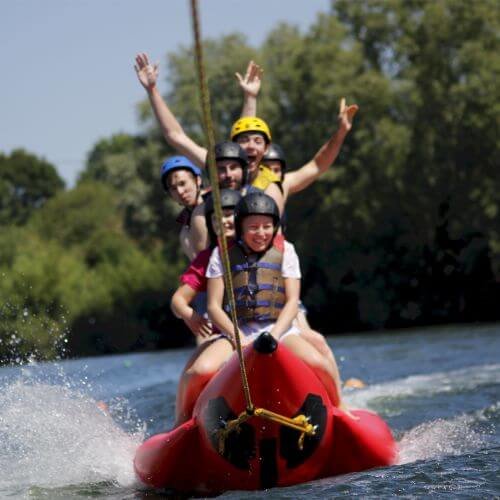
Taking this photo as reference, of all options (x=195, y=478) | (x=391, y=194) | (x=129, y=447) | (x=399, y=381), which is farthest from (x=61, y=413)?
(x=391, y=194)

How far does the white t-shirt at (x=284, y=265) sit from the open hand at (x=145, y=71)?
6.86 feet

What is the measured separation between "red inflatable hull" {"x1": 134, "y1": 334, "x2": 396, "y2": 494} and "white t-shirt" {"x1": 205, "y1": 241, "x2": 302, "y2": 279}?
0.65 meters

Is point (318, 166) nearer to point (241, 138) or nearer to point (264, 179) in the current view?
point (264, 179)

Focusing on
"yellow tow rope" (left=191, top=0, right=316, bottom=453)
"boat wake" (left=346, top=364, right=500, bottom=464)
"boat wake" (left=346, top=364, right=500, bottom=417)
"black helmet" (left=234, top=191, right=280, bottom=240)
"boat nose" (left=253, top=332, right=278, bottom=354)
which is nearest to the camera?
"yellow tow rope" (left=191, top=0, right=316, bottom=453)

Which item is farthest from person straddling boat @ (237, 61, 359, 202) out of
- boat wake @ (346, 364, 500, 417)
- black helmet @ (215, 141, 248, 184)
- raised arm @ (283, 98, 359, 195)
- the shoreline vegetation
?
the shoreline vegetation

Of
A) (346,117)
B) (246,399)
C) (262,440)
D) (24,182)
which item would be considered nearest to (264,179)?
(346,117)

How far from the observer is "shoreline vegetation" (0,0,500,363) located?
1102 inches

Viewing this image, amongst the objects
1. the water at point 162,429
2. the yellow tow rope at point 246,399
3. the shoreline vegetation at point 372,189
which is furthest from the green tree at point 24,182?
the yellow tow rope at point 246,399

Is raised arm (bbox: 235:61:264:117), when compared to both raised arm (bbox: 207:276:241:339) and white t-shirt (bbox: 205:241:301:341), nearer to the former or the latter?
white t-shirt (bbox: 205:241:301:341)

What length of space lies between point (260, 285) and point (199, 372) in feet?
1.82

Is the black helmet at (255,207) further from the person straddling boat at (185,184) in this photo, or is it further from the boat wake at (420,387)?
the boat wake at (420,387)

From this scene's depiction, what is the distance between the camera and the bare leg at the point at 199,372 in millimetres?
6469

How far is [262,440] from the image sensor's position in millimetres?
5879

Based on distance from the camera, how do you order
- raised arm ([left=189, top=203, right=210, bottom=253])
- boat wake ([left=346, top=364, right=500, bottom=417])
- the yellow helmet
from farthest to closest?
boat wake ([left=346, top=364, right=500, bottom=417]) < the yellow helmet < raised arm ([left=189, top=203, right=210, bottom=253])
